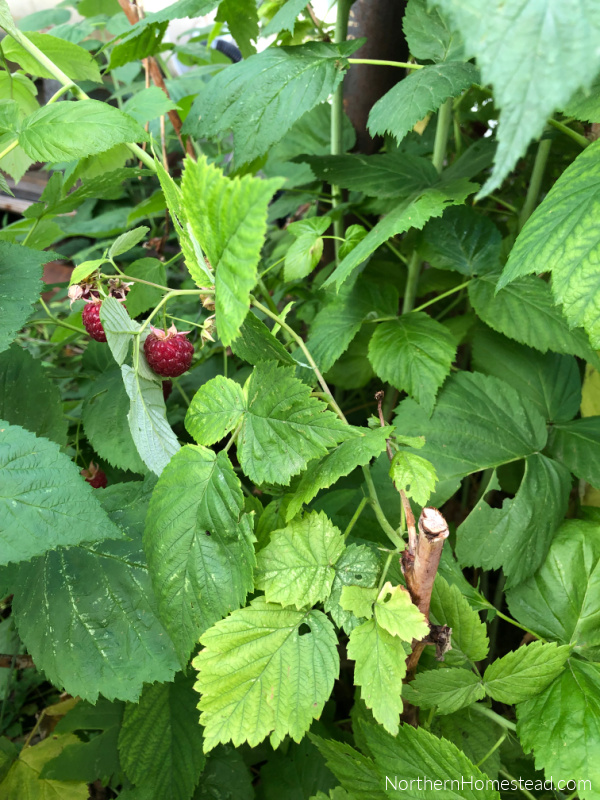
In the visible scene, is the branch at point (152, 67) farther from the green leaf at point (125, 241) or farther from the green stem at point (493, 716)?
the green stem at point (493, 716)

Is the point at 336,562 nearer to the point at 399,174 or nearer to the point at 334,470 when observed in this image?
the point at 334,470

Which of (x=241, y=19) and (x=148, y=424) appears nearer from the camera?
(x=148, y=424)

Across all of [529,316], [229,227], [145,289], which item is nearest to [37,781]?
[145,289]

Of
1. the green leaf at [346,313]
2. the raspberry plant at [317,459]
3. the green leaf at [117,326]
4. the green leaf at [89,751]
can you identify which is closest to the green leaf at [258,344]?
the raspberry plant at [317,459]

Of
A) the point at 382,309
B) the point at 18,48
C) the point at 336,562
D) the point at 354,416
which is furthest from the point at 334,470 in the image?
the point at 18,48

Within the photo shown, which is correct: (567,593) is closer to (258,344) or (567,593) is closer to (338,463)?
(338,463)

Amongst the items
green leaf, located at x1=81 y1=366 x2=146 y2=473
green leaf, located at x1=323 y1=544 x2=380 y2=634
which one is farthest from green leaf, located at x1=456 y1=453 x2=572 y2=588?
green leaf, located at x1=81 y1=366 x2=146 y2=473

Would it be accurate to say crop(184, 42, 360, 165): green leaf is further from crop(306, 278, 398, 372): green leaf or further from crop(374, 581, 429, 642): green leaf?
crop(374, 581, 429, 642): green leaf
